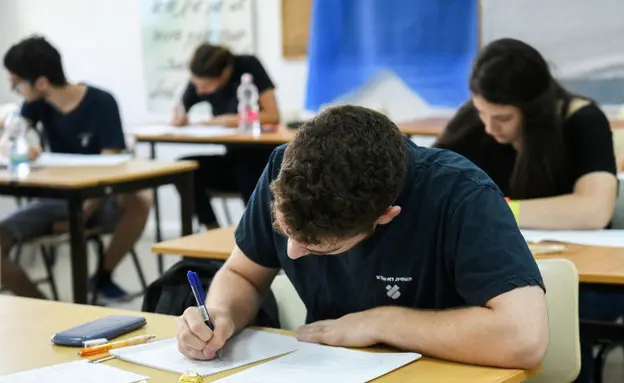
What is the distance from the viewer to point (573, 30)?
16.2 ft

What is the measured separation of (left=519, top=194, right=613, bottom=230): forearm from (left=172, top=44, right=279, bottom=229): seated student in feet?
7.46

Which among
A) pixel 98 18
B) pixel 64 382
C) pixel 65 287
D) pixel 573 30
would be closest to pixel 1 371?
pixel 64 382

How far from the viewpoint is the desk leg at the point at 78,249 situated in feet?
11.2

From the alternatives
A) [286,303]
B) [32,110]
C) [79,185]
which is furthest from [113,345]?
[32,110]

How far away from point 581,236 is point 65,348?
1397 millimetres

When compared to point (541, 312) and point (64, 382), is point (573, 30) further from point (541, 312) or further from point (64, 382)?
Answer: point (64, 382)

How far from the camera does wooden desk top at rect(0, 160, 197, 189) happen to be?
3400 mm

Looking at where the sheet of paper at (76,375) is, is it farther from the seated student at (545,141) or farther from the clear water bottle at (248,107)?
the clear water bottle at (248,107)

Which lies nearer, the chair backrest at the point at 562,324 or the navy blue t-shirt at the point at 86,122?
the chair backrest at the point at 562,324

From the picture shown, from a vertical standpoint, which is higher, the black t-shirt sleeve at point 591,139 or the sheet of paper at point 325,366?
the black t-shirt sleeve at point 591,139

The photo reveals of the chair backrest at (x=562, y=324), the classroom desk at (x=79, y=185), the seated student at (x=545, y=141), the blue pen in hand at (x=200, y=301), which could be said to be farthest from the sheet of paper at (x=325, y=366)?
the classroom desk at (x=79, y=185)

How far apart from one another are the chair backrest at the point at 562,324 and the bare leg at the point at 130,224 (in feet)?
9.49

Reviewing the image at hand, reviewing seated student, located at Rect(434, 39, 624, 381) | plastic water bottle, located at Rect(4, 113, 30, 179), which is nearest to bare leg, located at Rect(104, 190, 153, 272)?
plastic water bottle, located at Rect(4, 113, 30, 179)

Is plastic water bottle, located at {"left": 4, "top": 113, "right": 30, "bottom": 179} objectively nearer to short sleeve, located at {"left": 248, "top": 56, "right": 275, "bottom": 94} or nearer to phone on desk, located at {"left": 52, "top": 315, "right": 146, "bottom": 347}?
short sleeve, located at {"left": 248, "top": 56, "right": 275, "bottom": 94}
